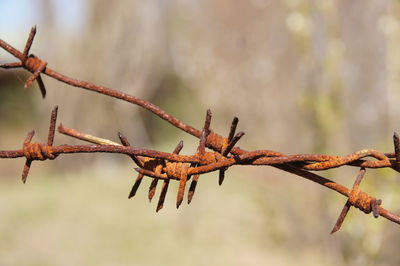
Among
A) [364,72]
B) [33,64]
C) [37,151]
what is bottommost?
[37,151]

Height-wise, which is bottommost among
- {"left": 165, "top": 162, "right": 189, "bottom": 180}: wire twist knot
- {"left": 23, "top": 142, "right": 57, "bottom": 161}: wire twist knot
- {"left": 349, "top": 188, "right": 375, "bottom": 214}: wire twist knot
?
{"left": 23, "top": 142, "right": 57, "bottom": 161}: wire twist knot

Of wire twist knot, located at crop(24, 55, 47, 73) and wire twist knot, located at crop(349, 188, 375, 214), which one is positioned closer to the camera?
wire twist knot, located at crop(349, 188, 375, 214)

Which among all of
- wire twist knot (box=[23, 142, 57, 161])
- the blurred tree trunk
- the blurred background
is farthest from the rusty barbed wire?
the blurred tree trunk

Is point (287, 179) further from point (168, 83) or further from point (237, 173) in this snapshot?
point (168, 83)

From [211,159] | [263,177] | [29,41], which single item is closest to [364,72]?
[263,177]

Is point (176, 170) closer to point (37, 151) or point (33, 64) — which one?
point (37, 151)

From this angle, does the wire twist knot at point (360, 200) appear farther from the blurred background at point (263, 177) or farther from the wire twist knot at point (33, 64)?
the blurred background at point (263, 177)

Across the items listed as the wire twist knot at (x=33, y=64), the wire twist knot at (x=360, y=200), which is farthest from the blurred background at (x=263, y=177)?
the wire twist knot at (x=360, y=200)

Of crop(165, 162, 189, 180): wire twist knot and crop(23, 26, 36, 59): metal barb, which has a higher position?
crop(23, 26, 36, 59): metal barb

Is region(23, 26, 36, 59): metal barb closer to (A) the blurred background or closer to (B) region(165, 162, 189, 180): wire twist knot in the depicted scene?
(B) region(165, 162, 189, 180): wire twist knot
